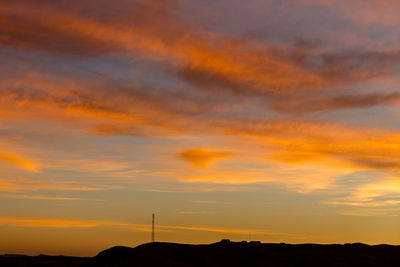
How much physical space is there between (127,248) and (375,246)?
3348cm

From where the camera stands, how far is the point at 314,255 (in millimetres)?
65938

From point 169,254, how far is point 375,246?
2881cm

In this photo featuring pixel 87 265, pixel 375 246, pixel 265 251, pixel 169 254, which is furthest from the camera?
pixel 375 246

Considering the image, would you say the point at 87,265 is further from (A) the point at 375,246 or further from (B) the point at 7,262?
(A) the point at 375,246

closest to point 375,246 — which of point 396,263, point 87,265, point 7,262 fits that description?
point 396,263

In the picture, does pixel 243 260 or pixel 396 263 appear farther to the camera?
pixel 396 263

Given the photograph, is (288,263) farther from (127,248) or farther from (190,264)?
(127,248)

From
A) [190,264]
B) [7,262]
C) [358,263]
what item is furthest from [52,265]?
[358,263]

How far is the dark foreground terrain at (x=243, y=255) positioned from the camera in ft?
193

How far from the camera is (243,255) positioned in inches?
2517

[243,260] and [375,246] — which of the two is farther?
[375,246]

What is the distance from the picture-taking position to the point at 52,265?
76188 mm

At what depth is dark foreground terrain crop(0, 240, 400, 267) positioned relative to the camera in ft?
193

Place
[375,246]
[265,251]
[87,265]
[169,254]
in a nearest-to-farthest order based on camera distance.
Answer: [87,265], [169,254], [265,251], [375,246]
